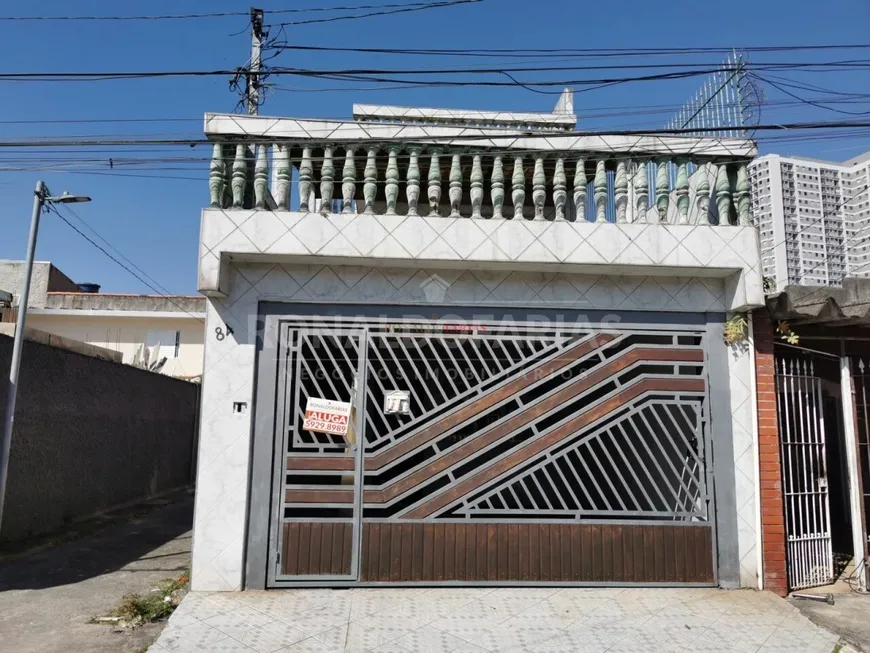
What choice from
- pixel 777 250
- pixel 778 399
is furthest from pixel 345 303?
pixel 777 250

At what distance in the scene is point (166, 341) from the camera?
784 inches

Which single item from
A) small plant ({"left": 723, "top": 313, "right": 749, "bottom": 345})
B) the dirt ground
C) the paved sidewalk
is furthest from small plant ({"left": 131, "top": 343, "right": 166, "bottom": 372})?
small plant ({"left": 723, "top": 313, "right": 749, "bottom": 345})

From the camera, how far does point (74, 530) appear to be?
7625 millimetres

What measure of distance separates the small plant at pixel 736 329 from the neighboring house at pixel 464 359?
0.07 m

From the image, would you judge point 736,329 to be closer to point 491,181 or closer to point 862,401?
point 862,401

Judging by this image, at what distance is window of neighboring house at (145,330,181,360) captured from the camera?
1988 centimetres

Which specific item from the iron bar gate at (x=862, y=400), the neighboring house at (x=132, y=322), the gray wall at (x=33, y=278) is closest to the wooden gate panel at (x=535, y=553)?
the iron bar gate at (x=862, y=400)

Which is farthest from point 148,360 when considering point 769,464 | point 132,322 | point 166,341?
point 769,464

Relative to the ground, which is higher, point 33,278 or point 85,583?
point 33,278

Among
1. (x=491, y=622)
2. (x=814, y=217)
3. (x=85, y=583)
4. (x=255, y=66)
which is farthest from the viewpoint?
(x=255, y=66)

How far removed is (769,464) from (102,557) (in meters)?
6.71

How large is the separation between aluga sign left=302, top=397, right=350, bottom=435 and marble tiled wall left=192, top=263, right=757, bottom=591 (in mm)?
488

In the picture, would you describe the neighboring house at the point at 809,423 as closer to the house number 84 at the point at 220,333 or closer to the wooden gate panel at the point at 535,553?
the wooden gate panel at the point at 535,553

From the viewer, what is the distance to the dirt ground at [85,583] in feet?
13.6
